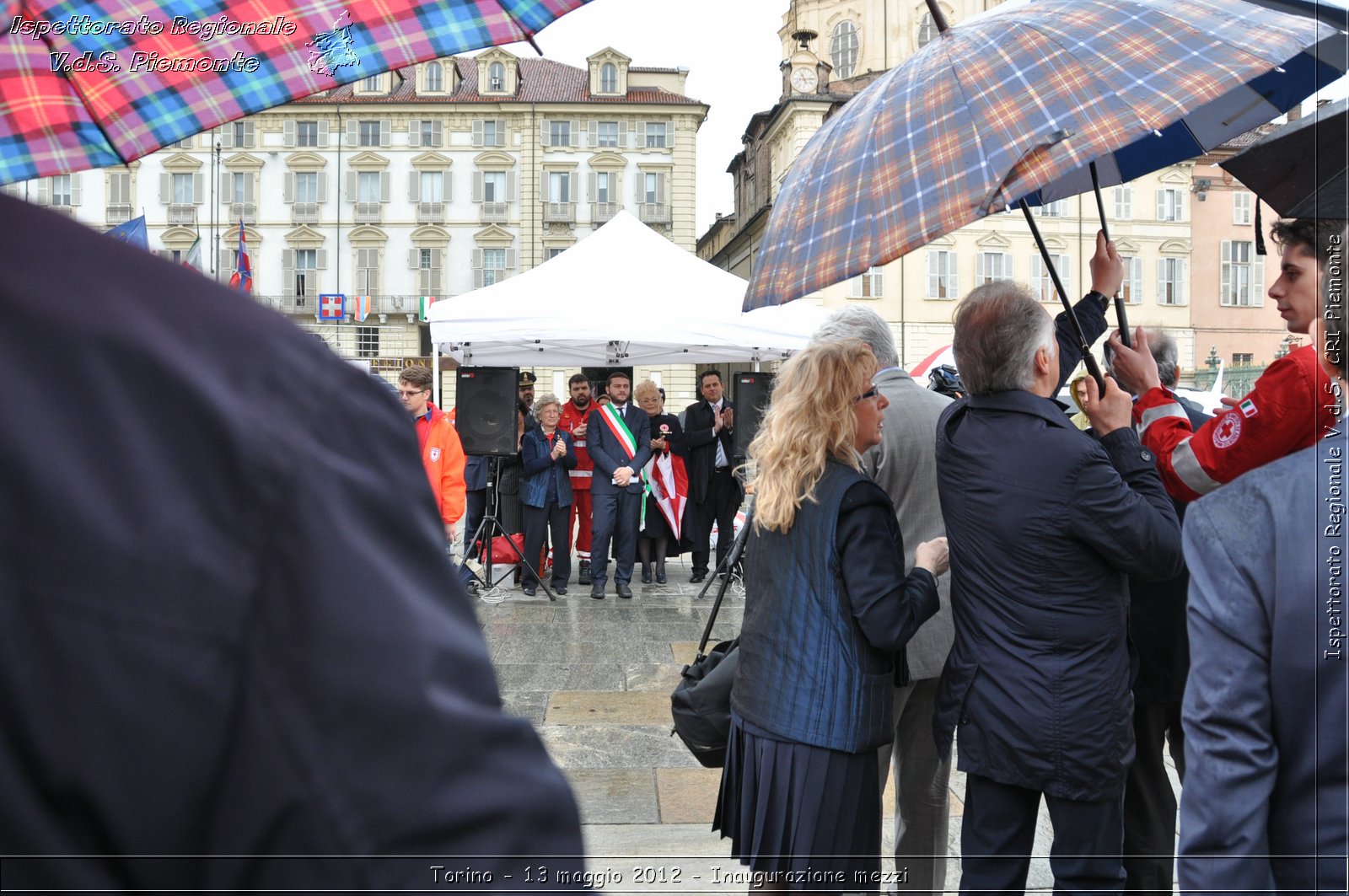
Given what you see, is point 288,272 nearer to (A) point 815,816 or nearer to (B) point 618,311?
(B) point 618,311

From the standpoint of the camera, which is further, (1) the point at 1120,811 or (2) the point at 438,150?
(2) the point at 438,150

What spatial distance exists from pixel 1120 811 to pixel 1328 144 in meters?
1.65

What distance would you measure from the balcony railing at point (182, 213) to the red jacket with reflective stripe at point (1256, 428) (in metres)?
50.5

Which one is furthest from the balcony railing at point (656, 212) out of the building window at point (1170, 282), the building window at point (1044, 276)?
the building window at point (1170, 282)

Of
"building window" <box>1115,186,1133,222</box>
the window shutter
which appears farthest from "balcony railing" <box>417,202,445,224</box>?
"building window" <box>1115,186,1133,222</box>

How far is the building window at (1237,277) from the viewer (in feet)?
147

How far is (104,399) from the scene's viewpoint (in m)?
0.56

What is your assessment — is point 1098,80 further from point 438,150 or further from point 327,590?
point 438,150

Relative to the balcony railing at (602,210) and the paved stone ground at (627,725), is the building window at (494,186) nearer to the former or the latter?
the balcony railing at (602,210)

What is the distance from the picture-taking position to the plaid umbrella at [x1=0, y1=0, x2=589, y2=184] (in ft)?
7.20

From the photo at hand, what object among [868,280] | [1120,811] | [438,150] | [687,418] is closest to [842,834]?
[1120,811]

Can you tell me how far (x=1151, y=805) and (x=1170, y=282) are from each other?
150 ft

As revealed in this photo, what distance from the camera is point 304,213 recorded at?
49.4m

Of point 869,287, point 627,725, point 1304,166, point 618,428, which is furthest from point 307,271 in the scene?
point 1304,166
